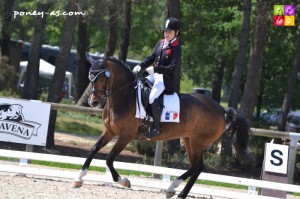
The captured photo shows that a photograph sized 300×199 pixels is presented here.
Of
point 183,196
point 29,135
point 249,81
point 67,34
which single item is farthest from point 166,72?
point 249,81

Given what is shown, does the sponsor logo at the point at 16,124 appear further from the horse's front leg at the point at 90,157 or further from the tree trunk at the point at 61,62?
the tree trunk at the point at 61,62

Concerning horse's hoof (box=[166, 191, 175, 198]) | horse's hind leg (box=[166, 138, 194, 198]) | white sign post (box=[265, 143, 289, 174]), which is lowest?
horse's hoof (box=[166, 191, 175, 198])

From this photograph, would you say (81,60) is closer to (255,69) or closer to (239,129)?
(255,69)

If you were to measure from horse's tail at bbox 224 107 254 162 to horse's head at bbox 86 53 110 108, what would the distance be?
2.43 meters

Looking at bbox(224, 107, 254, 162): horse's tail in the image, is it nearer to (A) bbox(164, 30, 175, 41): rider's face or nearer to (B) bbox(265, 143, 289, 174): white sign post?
(B) bbox(265, 143, 289, 174): white sign post

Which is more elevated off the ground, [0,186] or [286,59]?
[286,59]

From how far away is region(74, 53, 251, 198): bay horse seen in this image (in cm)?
856

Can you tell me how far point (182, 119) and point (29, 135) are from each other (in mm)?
3779

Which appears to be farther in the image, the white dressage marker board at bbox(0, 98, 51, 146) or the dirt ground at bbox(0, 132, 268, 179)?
the dirt ground at bbox(0, 132, 268, 179)

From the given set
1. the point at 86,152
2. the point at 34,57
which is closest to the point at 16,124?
the point at 86,152

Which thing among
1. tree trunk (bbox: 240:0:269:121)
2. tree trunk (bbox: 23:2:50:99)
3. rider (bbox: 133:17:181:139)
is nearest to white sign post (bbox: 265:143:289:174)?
rider (bbox: 133:17:181:139)

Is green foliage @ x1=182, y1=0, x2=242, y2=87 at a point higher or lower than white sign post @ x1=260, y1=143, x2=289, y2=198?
higher

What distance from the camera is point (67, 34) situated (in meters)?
15.9

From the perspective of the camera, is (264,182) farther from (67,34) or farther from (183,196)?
(67,34)
